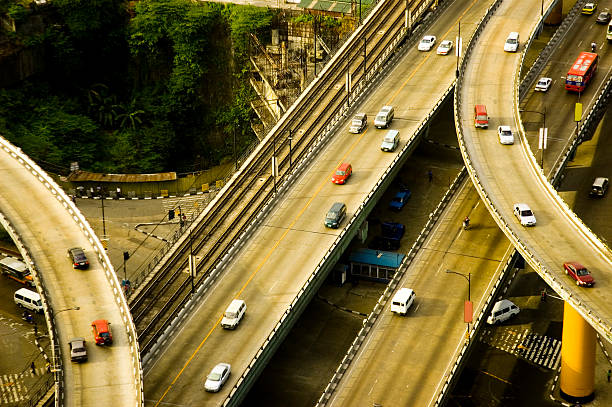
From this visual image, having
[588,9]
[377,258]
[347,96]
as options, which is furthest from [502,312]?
[588,9]

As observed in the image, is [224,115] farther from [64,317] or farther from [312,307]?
[64,317]

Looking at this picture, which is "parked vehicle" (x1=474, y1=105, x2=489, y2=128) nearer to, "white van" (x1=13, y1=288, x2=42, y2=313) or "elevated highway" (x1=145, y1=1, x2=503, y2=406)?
"elevated highway" (x1=145, y1=1, x2=503, y2=406)

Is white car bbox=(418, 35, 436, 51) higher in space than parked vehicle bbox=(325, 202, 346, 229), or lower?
higher

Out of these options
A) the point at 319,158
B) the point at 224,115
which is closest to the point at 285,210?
the point at 319,158

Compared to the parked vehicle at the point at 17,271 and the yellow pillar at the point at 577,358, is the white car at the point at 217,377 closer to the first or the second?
the yellow pillar at the point at 577,358

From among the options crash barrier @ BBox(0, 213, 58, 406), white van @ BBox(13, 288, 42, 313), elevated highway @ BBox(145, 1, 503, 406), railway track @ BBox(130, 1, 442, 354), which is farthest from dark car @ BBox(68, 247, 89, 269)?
white van @ BBox(13, 288, 42, 313)

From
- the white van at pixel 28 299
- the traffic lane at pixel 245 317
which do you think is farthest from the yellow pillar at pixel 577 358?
the white van at pixel 28 299
